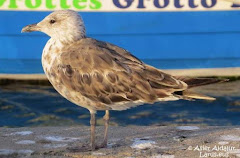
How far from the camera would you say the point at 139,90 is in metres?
6.28

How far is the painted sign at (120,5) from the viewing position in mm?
11242

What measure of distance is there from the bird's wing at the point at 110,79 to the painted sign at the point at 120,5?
4.90 m

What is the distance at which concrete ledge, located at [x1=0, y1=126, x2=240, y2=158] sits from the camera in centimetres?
645

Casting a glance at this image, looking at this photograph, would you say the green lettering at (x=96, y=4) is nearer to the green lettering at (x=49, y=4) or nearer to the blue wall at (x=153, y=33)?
the blue wall at (x=153, y=33)

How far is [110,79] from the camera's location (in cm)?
632

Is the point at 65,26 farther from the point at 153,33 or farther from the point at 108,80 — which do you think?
the point at 153,33

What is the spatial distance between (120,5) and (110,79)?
5.08 metres

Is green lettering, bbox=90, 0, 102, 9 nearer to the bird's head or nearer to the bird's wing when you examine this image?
the bird's head

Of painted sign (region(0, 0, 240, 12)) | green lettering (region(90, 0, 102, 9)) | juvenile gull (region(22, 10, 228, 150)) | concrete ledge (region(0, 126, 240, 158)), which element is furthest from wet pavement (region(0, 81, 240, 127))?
juvenile gull (region(22, 10, 228, 150))

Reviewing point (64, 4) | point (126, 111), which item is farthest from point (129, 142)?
point (64, 4)

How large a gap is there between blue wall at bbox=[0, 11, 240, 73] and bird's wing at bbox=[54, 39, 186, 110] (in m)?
4.98

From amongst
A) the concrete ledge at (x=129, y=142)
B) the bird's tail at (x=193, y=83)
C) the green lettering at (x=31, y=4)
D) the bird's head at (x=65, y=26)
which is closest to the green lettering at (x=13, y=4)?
the green lettering at (x=31, y=4)

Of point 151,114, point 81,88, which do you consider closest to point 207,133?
point 81,88

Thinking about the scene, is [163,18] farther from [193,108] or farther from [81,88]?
[81,88]
